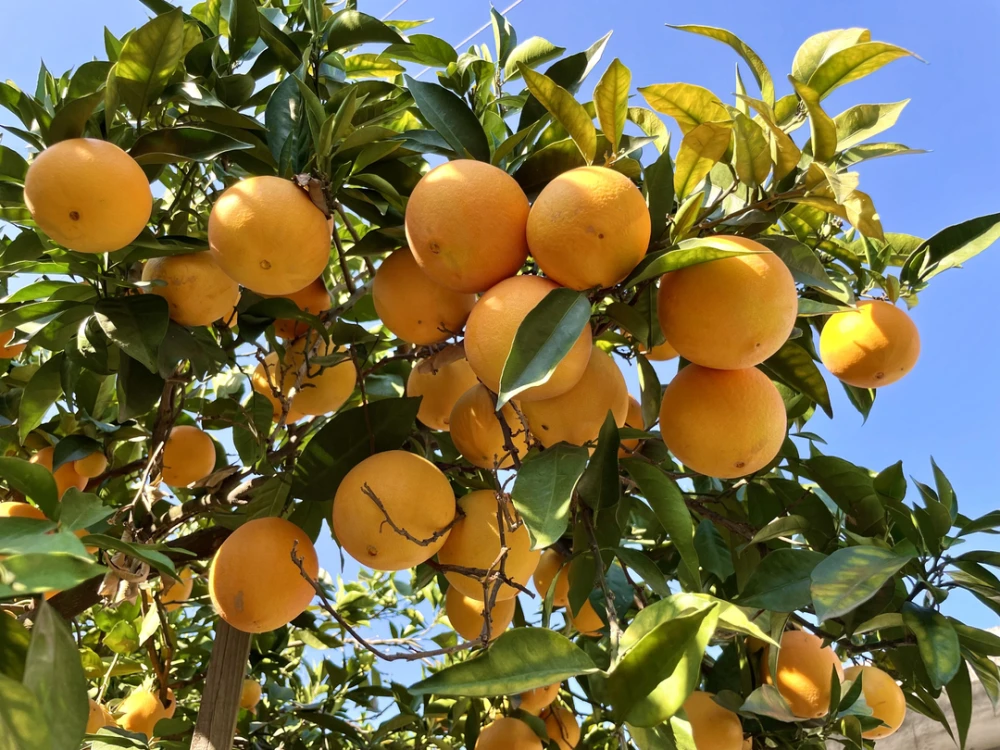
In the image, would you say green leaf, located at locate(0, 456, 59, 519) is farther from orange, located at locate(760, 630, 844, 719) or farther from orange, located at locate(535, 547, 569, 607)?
orange, located at locate(760, 630, 844, 719)

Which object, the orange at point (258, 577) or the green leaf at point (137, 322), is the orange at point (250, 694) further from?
the green leaf at point (137, 322)

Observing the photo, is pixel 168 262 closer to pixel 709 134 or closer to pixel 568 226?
pixel 568 226

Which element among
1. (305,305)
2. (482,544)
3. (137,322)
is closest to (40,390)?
(137,322)

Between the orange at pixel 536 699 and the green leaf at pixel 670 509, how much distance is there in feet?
2.43

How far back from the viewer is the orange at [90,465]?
64.6 inches

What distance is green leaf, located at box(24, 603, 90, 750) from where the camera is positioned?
72 cm

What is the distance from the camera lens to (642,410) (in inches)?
53.9

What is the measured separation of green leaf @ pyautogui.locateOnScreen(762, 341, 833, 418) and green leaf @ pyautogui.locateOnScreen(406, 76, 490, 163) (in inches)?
20.7

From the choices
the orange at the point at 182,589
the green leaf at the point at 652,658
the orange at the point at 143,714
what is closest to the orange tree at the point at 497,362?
the green leaf at the point at 652,658

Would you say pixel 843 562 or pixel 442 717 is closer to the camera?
pixel 843 562

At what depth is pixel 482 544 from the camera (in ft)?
3.75

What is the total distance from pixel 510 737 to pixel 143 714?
2.93 ft

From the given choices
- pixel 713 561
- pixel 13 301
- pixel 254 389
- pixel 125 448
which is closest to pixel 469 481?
pixel 713 561

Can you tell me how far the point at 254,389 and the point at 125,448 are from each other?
527mm
